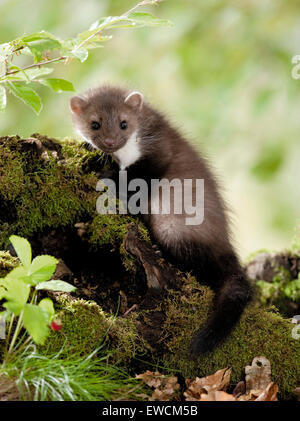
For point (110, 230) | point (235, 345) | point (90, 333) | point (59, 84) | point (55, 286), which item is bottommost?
point (235, 345)

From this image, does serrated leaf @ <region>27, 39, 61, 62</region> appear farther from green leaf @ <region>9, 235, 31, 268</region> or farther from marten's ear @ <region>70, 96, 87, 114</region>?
marten's ear @ <region>70, 96, 87, 114</region>

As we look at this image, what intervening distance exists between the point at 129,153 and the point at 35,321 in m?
1.99

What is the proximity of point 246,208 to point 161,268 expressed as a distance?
12.3 ft

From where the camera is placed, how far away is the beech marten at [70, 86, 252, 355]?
2781mm

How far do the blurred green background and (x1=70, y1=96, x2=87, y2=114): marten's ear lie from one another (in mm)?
332

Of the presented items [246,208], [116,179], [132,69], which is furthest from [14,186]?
[246,208]

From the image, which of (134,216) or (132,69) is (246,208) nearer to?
(132,69)

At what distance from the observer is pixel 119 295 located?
2.80m

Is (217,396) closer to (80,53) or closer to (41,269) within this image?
(41,269)

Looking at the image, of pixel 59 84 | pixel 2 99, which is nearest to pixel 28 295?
pixel 2 99

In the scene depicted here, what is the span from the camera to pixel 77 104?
12.2 ft

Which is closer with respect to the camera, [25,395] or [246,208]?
[25,395]

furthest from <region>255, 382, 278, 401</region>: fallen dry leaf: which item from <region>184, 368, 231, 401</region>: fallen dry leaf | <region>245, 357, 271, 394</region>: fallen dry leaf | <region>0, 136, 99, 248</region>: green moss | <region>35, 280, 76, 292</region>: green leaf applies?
<region>0, 136, 99, 248</region>: green moss

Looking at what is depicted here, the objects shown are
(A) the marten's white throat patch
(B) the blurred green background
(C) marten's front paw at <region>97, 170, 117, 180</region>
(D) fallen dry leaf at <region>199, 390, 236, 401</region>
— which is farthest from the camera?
(B) the blurred green background
